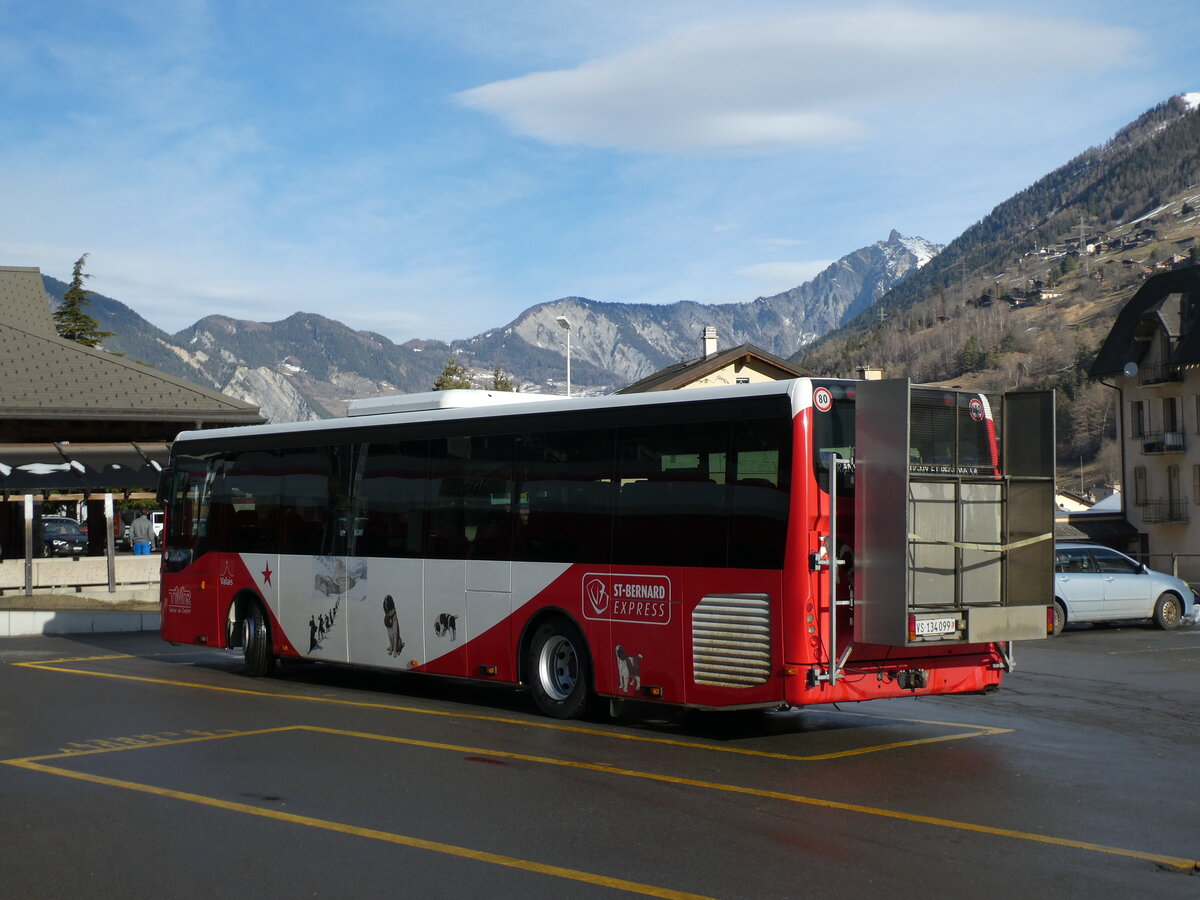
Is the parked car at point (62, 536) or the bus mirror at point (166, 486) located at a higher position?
the bus mirror at point (166, 486)

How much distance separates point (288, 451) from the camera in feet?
54.7

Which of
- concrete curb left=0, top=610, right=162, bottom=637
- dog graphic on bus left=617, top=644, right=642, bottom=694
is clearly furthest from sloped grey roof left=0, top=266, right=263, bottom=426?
dog graphic on bus left=617, top=644, right=642, bottom=694

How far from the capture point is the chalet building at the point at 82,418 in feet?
92.3

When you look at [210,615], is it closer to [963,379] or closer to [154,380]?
[154,380]

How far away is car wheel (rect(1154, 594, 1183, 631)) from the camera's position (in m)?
24.9

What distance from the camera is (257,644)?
17.2 metres

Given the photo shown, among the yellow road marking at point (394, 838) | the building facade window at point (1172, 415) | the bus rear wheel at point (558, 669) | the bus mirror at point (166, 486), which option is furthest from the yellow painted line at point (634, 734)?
the building facade window at point (1172, 415)

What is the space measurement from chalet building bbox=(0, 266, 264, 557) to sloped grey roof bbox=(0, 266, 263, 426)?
0.02 metres

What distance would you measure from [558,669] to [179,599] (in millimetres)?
7350

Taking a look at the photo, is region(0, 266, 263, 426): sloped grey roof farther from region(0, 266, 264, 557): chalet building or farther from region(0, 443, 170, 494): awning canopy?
region(0, 443, 170, 494): awning canopy

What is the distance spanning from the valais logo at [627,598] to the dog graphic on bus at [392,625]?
123 inches

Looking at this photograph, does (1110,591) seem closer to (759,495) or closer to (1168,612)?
(1168,612)

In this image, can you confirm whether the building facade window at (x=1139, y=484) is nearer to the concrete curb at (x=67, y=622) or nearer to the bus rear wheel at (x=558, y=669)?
the concrete curb at (x=67, y=622)

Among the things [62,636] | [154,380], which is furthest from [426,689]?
[154,380]
